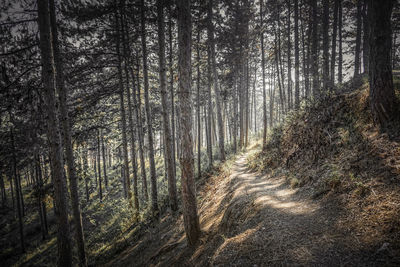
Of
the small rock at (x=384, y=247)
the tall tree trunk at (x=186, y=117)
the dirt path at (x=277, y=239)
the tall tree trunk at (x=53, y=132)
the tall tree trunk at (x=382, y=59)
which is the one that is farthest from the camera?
the tall tree trunk at (x=53, y=132)

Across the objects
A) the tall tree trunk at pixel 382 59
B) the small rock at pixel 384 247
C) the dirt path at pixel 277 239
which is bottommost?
the dirt path at pixel 277 239

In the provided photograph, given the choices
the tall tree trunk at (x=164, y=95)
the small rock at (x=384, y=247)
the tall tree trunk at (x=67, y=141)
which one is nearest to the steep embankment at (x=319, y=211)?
the small rock at (x=384, y=247)

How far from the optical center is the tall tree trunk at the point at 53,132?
17.7 feet

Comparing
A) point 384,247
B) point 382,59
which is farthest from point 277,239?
point 382,59

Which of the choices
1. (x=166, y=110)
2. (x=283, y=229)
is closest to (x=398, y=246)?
(x=283, y=229)

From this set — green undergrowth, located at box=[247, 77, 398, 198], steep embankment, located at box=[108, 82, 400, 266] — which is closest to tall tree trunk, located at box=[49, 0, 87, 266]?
steep embankment, located at box=[108, 82, 400, 266]

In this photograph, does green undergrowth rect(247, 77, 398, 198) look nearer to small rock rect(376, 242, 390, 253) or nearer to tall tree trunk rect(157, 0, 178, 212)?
small rock rect(376, 242, 390, 253)

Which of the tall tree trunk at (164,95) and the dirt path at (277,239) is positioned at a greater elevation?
the tall tree trunk at (164,95)

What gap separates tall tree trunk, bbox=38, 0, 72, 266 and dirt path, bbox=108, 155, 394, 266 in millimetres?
2889

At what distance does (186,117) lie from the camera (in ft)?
14.6

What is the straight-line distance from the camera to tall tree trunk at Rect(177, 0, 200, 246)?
13.9 feet

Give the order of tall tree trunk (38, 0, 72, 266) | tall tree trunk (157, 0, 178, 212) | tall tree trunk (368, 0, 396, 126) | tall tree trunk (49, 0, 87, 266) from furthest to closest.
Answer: tall tree trunk (157, 0, 178, 212) → tall tree trunk (49, 0, 87, 266) → tall tree trunk (38, 0, 72, 266) → tall tree trunk (368, 0, 396, 126)

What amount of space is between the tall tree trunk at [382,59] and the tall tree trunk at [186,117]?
17.9 ft

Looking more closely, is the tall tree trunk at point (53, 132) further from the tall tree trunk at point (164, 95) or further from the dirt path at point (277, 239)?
the tall tree trunk at point (164, 95)
